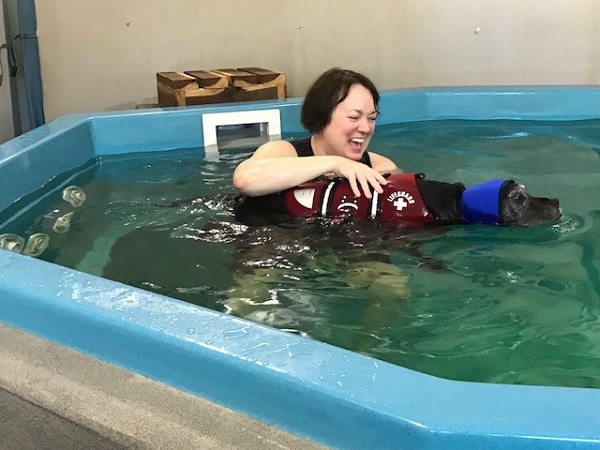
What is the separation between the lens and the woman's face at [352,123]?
2482mm

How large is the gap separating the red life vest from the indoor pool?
0.21 ft

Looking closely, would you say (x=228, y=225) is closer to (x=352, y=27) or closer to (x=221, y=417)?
(x=221, y=417)

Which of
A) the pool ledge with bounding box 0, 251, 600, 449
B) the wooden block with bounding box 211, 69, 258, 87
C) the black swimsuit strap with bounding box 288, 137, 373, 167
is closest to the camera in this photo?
the pool ledge with bounding box 0, 251, 600, 449

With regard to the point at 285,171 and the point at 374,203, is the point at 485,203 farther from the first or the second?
the point at 285,171

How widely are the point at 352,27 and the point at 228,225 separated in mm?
3158

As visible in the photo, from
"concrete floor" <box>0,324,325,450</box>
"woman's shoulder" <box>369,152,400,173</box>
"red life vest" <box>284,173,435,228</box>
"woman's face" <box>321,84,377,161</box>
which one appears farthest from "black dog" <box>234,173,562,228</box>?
Answer: "concrete floor" <box>0,324,325,450</box>

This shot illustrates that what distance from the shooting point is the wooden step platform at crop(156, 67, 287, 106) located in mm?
4430

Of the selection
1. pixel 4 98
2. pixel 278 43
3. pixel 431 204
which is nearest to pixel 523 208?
pixel 431 204

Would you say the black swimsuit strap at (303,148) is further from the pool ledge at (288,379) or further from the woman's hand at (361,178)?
the pool ledge at (288,379)

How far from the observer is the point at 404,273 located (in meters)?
2.02

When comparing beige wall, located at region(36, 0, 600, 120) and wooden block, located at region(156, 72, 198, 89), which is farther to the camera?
beige wall, located at region(36, 0, 600, 120)

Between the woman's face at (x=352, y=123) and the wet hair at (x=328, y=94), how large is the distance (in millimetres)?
19

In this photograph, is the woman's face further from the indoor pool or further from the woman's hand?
the indoor pool

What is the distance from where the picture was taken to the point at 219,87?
4504mm
